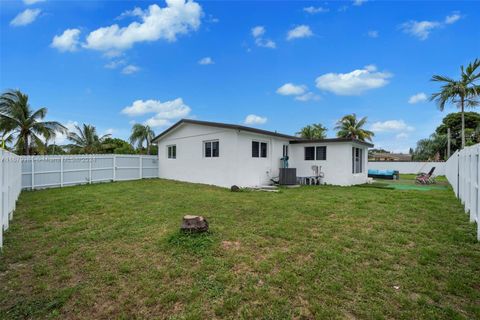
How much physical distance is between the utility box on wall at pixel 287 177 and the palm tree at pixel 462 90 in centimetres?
→ 1104

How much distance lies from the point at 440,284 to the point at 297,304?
185 cm

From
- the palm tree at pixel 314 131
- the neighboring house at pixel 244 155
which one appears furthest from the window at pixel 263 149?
the palm tree at pixel 314 131

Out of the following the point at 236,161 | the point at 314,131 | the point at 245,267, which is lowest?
the point at 245,267

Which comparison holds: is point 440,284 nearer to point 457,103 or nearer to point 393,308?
point 393,308

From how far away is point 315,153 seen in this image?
1487 centimetres

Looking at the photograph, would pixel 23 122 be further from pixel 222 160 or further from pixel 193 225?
pixel 193 225

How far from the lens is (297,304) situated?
260cm

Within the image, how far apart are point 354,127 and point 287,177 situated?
21.9m

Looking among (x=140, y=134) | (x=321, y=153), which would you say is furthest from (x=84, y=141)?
(x=321, y=153)

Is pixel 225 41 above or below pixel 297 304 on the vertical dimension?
above

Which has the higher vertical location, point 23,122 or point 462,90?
point 462,90

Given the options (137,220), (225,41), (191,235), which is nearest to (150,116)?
(225,41)

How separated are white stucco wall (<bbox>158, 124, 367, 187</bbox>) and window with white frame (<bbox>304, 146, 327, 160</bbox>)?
25cm

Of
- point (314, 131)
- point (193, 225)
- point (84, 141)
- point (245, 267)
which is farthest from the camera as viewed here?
point (314, 131)
